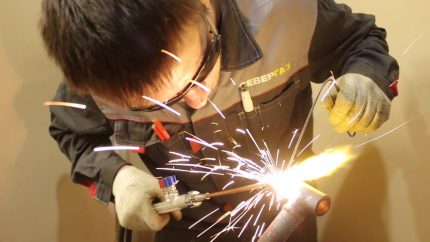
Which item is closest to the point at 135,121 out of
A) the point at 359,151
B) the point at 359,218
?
the point at 359,151

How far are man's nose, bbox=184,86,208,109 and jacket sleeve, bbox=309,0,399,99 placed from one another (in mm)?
354

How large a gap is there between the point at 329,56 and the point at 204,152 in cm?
45

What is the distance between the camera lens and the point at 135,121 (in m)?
1.20

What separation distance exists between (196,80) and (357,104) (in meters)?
0.38

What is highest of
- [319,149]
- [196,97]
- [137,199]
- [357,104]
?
[196,97]

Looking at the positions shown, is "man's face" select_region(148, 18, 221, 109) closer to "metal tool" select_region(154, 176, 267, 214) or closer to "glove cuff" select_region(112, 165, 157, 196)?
"metal tool" select_region(154, 176, 267, 214)

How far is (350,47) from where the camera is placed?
118cm

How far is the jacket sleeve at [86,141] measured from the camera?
1273mm

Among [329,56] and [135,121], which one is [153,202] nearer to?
[135,121]

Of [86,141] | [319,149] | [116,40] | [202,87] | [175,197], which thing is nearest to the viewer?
[116,40]

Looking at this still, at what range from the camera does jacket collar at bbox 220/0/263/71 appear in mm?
1013

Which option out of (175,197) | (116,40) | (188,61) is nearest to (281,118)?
(175,197)

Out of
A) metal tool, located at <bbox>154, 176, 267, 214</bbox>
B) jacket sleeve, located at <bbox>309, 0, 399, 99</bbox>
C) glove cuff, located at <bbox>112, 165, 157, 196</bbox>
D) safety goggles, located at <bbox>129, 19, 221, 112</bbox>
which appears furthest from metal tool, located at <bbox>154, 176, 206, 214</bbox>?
jacket sleeve, located at <bbox>309, 0, 399, 99</bbox>

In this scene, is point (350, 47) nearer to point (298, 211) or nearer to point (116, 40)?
point (298, 211)
